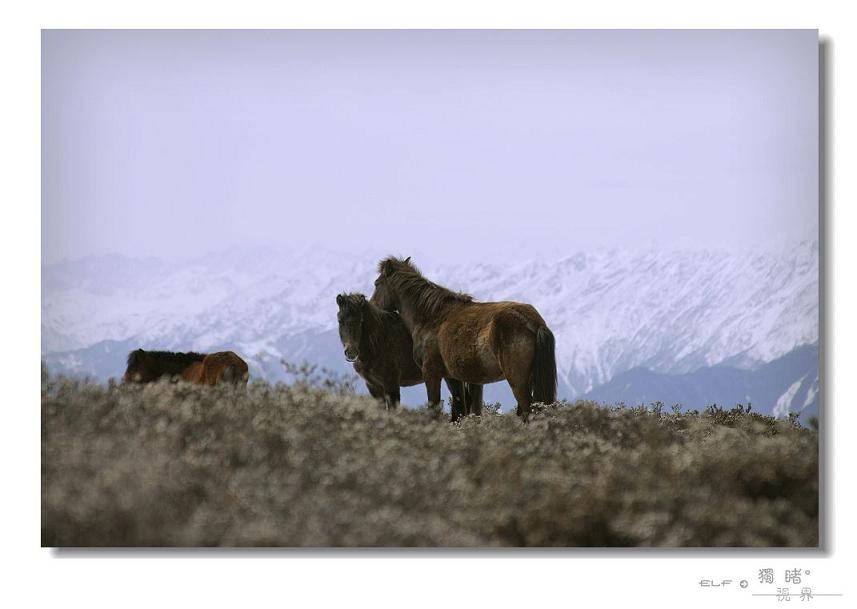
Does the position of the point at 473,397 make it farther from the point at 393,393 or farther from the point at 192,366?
the point at 192,366

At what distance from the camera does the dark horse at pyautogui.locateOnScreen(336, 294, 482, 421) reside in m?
10.6

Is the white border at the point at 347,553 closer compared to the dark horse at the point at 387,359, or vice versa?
the white border at the point at 347,553

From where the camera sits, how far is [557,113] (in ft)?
29.7

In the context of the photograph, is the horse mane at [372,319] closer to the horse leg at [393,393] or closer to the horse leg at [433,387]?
the horse leg at [393,393]

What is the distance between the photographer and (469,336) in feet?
33.0

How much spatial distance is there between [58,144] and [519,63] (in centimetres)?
366

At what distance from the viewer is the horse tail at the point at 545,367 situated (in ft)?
31.1

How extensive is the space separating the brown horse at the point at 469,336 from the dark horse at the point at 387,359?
0.18m

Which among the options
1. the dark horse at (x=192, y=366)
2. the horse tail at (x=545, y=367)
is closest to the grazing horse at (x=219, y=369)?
the dark horse at (x=192, y=366)

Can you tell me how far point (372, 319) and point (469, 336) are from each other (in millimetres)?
1164

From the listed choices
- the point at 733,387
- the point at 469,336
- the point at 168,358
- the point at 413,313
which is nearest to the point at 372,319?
the point at 413,313

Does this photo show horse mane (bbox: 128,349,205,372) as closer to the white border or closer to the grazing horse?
the grazing horse
